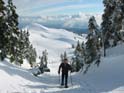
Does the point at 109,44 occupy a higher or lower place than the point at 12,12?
lower

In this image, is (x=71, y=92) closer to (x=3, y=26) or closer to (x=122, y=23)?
(x=3, y=26)

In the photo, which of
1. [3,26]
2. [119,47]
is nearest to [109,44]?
[119,47]

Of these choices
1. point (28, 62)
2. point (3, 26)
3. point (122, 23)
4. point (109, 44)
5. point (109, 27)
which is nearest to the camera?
point (3, 26)

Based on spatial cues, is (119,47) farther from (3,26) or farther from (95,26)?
(3,26)

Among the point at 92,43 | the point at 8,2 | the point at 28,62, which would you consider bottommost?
the point at 28,62

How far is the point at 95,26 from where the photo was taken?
72875 mm

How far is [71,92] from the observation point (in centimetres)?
2102

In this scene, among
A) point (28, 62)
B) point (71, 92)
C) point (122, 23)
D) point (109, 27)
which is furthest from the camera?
point (28, 62)

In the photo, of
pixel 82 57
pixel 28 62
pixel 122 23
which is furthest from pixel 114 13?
pixel 28 62

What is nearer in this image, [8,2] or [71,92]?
[71,92]

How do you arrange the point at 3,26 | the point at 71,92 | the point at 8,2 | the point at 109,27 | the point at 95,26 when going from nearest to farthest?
the point at 71,92 → the point at 3,26 → the point at 8,2 → the point at 109,27 → the point at 95,26

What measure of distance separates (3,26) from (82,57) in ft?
193

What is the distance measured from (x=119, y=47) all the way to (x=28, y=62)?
5558cm

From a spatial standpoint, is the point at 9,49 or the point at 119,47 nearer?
the point at 9,49
